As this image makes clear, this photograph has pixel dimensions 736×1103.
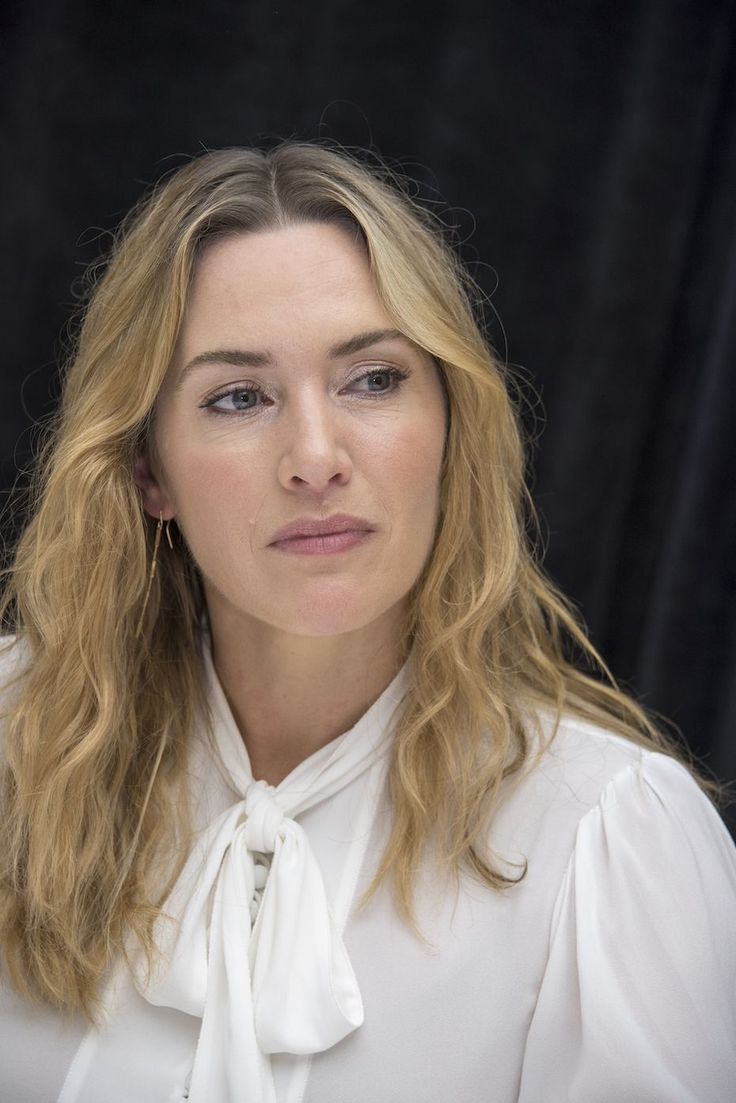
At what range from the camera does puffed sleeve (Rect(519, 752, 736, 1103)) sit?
1588mm

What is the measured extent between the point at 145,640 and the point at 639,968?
90cm

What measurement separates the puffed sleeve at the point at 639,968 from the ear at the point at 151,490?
0.79 meters

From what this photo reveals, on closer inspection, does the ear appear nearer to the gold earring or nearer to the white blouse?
the gold earring

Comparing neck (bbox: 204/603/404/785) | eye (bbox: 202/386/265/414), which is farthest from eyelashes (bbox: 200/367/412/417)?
neck (bbox: 204/603/404/785)

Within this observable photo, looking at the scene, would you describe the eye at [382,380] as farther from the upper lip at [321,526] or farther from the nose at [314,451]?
the upper lip at [321,526]

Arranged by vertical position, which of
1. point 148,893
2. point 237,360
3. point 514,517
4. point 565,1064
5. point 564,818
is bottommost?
point 565,1064

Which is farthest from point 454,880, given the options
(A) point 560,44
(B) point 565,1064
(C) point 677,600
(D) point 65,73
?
(D) point 65,73

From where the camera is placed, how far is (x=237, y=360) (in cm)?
173

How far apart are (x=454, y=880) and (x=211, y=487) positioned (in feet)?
2.13

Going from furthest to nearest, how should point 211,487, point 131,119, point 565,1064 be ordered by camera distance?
point 131,119 → point 211,487 → point 565,1064

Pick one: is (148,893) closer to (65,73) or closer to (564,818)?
(564,818)

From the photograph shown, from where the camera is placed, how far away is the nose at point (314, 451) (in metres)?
1.65

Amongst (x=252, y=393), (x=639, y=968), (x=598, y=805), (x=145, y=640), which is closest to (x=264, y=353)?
(x=252, y=393)

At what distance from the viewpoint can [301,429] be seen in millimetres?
1677
